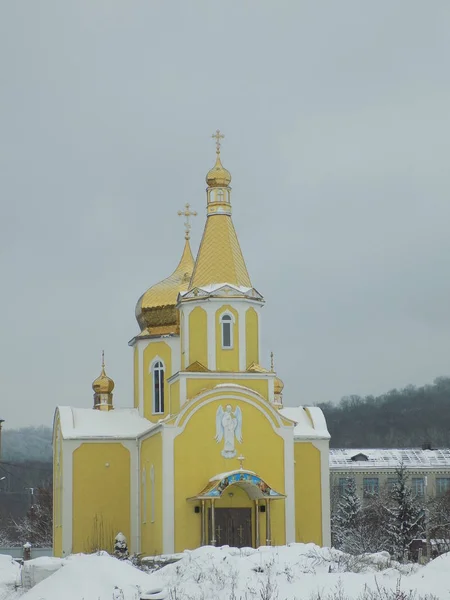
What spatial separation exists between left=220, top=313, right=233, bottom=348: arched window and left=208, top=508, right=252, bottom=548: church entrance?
399cm

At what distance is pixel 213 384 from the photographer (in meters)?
30.3

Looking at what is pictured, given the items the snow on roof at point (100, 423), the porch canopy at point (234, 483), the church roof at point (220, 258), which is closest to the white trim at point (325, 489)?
the porch canopy at point (234, 483)

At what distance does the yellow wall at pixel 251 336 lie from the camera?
31.2 m

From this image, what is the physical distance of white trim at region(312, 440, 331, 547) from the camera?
32.4 metres

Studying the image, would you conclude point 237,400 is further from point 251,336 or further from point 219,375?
point 251,336

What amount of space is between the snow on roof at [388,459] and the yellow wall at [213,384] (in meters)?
29.6

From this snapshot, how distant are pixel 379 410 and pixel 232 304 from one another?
52684 millimetres

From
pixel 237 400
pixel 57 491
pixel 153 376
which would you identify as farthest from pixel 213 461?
pixel 57 491

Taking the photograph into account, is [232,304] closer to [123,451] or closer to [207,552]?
[123,451]

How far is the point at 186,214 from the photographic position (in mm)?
36906

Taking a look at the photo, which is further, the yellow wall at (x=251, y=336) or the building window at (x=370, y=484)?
the building window at (x=370, y=484)

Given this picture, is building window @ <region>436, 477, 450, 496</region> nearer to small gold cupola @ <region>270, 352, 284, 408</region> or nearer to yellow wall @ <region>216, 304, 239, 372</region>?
small gold cupola @ <region>270, 352, 284, 408</region>

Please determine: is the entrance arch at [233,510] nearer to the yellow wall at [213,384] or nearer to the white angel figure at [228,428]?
the white angel figure at [228,428]

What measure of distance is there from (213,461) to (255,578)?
11554 mm
